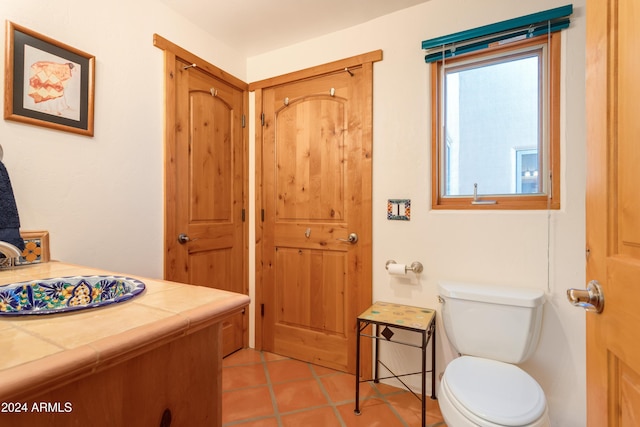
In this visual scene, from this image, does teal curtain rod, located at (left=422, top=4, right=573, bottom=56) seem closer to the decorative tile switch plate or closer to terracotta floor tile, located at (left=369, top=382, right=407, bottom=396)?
the decorative tile switch plate

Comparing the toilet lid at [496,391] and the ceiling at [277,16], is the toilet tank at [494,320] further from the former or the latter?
the ceiling at [277,16]

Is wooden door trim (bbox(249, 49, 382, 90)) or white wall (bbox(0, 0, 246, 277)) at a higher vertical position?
wooden door trim (bbox(249, 49, 382, 90))

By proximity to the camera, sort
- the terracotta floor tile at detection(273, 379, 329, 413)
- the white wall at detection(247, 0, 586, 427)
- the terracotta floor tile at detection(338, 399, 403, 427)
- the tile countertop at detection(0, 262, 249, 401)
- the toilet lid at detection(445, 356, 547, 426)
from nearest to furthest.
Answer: the tile countertop at detection(0, 262, 249, 401) → the toilet lid at detection(445, 356, 547, 426) → the white wall at detection(247, 0, 586, 427) → the terracotta floor tile at detection(338, 399, 403, 427) → the terracotta floor tile at detection(273, 379, 329, 413)

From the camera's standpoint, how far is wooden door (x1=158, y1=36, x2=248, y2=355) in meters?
1.94

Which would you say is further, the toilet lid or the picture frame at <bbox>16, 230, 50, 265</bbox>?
the picture frame at <bbox>16, 230, 50, 265</bbox>

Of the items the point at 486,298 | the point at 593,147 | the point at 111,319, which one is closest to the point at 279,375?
the point at 486,298

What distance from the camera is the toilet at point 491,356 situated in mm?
1106

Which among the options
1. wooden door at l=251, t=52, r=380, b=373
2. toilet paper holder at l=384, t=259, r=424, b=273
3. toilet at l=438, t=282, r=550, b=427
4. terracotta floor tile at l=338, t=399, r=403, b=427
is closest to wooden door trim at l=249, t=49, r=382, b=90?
wooden door at l=251, t=52, r=380, b=373

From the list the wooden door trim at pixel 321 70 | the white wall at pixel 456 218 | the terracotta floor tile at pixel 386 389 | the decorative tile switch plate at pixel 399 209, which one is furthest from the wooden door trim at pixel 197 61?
the terracotta floor tile at pixel 386 389

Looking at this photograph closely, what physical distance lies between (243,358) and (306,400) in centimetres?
72

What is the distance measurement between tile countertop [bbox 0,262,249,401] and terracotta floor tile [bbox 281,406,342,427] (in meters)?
1.17

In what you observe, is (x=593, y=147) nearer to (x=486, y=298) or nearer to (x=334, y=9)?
(x=486, y=298)

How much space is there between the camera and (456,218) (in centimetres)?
178

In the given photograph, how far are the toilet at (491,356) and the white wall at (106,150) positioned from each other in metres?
1.70
